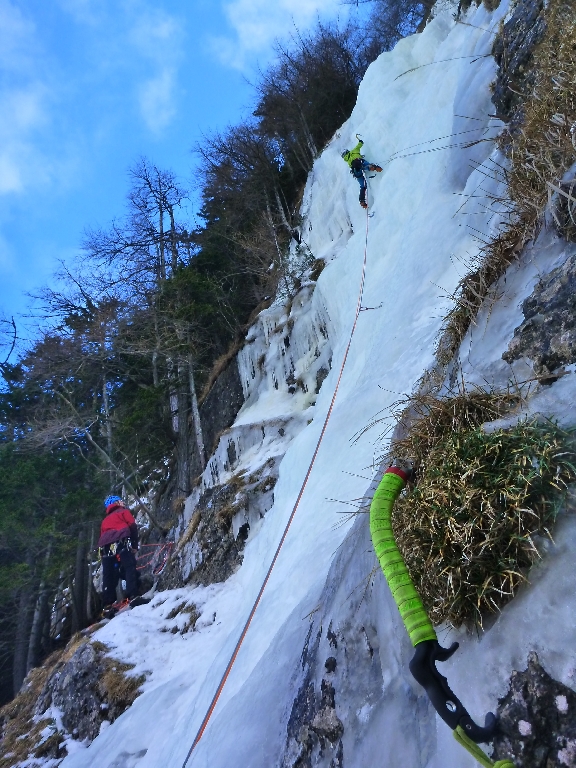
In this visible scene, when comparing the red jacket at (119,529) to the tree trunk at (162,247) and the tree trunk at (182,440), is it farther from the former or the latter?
the tree trunk at (162,247)

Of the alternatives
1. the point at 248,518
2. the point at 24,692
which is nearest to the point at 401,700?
the point at 248,518

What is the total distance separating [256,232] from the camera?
15898mm

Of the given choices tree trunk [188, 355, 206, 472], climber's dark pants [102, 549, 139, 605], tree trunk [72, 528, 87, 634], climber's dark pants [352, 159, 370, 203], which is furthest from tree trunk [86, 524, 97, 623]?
climber's dark pants [352, 159, 370, 203]

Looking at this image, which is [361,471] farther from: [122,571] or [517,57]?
[122,571]

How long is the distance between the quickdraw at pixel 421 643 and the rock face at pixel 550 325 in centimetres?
96

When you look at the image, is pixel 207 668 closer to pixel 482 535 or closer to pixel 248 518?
pixel 248 518

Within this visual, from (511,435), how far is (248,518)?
22.9 feet

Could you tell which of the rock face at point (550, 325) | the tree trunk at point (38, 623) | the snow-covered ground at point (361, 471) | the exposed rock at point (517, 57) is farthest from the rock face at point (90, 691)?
the exposed rock at point (517, 57)

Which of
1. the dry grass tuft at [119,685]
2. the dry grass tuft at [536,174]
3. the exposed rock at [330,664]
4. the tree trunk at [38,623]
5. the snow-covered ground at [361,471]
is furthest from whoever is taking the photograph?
the tree trunk at [38,623]

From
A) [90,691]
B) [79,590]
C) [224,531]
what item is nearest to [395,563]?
[90,691]

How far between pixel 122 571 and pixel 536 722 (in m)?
9.71

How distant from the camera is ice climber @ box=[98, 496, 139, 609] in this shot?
948 cm

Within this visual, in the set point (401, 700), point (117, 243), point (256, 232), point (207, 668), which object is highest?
point (117, 243)

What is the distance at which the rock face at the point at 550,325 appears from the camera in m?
2.40
